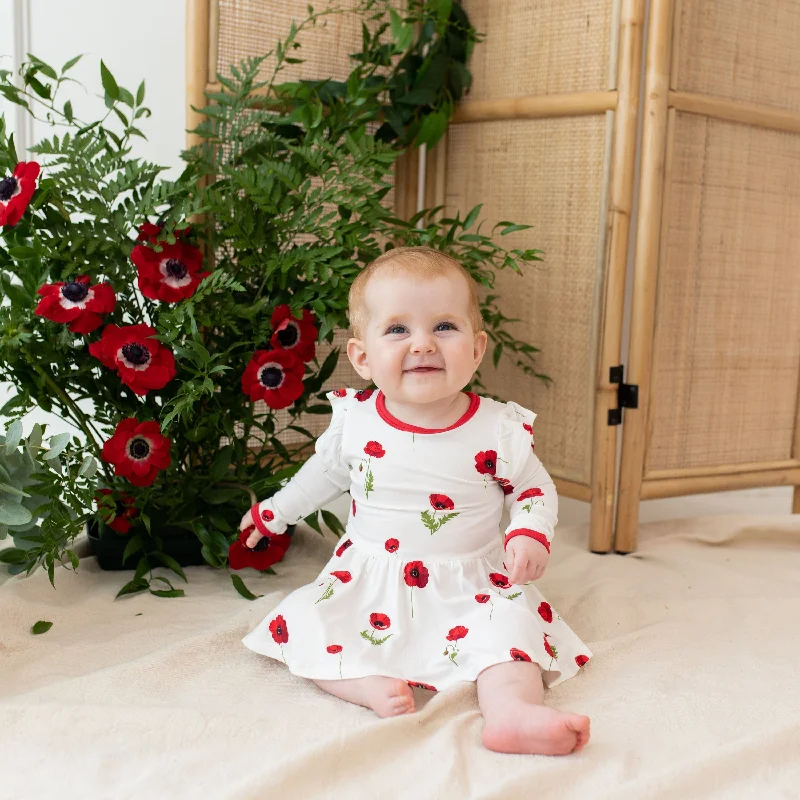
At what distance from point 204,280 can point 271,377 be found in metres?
0.21

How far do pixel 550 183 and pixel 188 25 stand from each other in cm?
81

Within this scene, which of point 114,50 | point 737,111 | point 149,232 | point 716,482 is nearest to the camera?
point 149,232

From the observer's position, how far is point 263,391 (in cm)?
168

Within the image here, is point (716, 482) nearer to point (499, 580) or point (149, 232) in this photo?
point (499, 580)

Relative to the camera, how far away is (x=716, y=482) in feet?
6.96

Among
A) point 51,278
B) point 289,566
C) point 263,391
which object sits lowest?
point 289,566

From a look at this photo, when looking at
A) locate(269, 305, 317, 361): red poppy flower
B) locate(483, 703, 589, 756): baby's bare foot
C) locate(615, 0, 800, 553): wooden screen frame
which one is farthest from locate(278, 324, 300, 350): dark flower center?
locate(483, 703, 589, 756): baby's bare foot

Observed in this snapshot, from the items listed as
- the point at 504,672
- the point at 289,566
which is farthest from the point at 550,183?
the point at 504,672

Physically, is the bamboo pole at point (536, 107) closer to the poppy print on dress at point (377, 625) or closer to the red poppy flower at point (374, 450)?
the red poppy flower at point (374, 450)

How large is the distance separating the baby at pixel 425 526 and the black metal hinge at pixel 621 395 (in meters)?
0.56

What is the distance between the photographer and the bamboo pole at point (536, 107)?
6.29 feet

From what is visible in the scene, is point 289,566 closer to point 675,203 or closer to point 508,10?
point 675,203

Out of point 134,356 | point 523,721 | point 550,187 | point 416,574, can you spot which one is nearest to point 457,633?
point 416,574

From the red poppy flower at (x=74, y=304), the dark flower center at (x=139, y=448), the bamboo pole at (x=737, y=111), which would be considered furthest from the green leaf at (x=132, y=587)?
the bamboo pole at (x=737, y=111)
